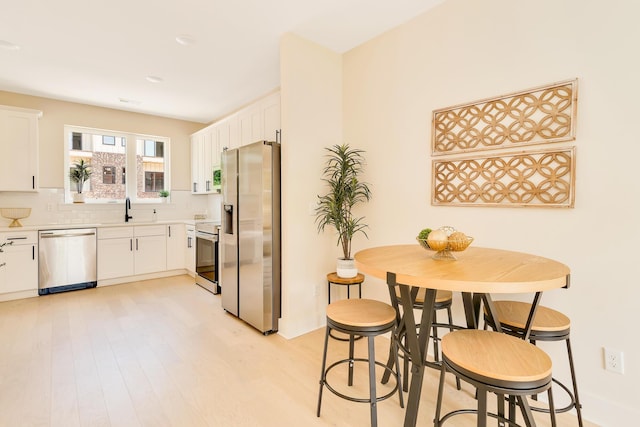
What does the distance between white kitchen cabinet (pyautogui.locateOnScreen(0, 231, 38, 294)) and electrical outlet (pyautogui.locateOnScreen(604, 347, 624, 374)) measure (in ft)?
19.1

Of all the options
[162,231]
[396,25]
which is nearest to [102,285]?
[162,231]

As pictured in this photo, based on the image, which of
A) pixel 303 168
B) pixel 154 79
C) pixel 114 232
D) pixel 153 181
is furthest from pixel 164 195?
pixel 303 168

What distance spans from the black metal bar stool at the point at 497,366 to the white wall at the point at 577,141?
741mm

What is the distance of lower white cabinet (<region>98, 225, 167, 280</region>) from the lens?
453 cm

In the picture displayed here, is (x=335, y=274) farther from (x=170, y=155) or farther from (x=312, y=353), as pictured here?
(x=170, y=155)

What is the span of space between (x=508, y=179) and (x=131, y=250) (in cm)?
501

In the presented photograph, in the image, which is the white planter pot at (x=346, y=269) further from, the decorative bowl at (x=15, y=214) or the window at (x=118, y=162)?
the decorative bowl at (x=15, y=214)

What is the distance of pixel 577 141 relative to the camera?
183 centimetres

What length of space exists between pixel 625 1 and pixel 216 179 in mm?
4792

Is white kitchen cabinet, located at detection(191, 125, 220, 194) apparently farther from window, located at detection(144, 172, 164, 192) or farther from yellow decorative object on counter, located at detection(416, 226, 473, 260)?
yellow decorative object on counter, located at detection(416, 226, 473, 260)

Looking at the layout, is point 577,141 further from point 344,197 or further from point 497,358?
point 344,197

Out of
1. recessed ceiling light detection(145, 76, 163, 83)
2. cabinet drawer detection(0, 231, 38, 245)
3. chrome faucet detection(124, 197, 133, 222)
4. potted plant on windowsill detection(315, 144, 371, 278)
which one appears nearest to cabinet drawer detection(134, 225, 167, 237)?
chrome faucet detection(124, 197, 133, 222)

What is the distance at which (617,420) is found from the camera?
67.3 inches

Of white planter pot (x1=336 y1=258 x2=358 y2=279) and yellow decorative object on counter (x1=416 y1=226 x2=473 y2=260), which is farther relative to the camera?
white planter pot (x1=336 y1=258 x2=358 y2=279)
